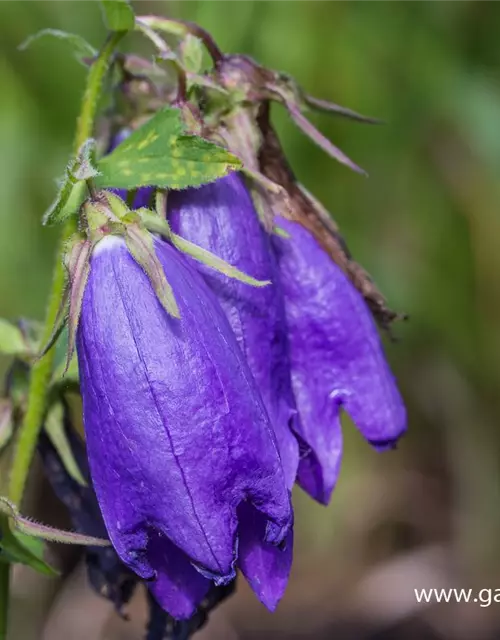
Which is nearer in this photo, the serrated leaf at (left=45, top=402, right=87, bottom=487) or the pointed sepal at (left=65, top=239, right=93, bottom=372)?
the pointed sepal at (left=65, top=239, right=93, bottom=372)

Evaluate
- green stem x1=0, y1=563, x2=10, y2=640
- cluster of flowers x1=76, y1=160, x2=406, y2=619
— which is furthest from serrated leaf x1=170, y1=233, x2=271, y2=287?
green stem x1=0, y1=563, x2=10, y2=640

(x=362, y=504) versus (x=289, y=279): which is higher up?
(x=289, y=279)

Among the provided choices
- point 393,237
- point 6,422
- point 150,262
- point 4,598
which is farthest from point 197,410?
point 393,237

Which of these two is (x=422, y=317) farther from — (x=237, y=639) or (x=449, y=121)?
(x=237, y=639)

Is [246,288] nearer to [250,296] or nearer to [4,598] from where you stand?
[250,296]

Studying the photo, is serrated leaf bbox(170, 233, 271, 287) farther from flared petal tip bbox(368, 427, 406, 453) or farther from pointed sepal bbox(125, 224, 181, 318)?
flared petal tip bbox(368, 427, 406, 453)

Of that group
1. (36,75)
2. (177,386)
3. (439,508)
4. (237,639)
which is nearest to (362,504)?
(439,508)
